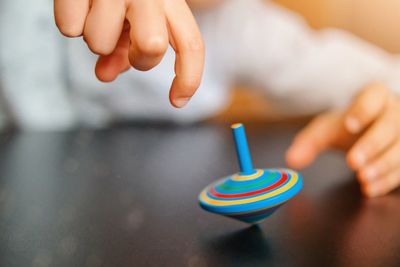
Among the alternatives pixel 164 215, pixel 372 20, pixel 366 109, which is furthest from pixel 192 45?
pixel 372 20

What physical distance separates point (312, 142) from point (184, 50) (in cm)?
25

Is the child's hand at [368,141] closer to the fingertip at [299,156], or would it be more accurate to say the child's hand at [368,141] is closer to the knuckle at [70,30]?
the fingertip at [299,156]

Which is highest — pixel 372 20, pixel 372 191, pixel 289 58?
pixel 372 20

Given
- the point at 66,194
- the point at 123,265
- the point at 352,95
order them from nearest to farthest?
the point at 123,265 → the point at 66,194 → the point at 352,95

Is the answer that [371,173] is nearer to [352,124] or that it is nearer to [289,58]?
[352,124]

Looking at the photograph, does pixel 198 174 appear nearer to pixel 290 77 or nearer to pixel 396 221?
pixel 396 221

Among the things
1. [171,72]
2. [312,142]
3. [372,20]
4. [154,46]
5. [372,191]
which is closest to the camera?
[154,46]

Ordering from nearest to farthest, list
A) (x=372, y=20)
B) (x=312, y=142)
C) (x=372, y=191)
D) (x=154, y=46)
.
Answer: (x=154, y=46) < (x=372, y=191) < (x=312, y=142) < (x=372, y=20)

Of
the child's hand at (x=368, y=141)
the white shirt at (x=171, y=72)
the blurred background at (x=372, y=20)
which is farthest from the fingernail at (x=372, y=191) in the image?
the blurred background at (x=372, y=20)

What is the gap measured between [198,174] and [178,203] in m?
0.07

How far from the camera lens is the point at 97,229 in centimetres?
27

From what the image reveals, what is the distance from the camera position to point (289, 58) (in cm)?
75

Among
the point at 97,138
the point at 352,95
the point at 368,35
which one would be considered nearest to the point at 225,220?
the point at 97,138

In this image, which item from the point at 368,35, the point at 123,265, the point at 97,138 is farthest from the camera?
the point at 368,35
